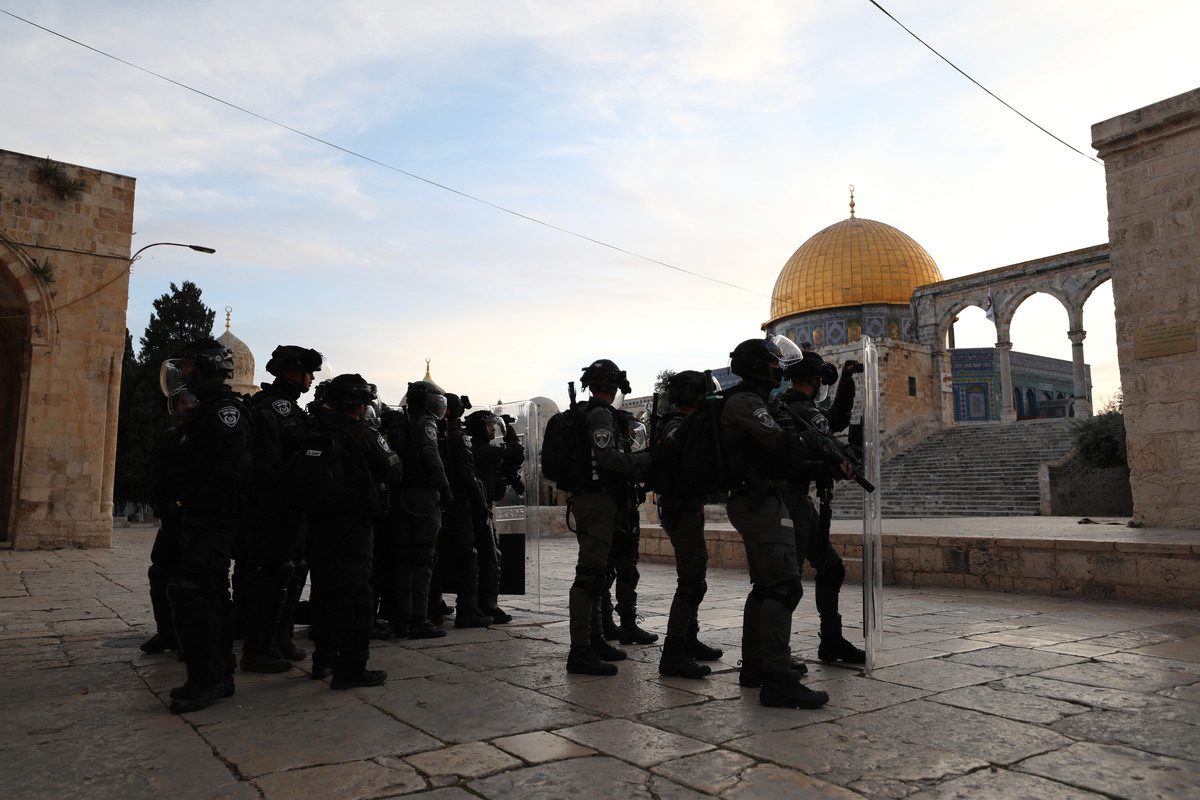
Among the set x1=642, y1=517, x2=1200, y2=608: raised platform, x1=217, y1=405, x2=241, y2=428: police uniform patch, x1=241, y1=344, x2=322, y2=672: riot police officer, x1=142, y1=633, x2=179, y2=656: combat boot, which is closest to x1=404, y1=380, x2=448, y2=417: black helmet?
x1=241, y1=344, x2=322, y2=672: riot police officer

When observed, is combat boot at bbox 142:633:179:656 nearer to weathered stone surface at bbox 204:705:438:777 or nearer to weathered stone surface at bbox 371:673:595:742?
weathered stone surface at bbox 371:673:595:742

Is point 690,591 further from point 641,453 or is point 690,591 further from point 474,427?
point 474,427

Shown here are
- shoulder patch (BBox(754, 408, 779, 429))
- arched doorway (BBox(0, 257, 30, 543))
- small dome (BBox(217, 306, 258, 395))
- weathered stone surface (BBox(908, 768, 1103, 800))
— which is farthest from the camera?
small dome (BBox(217, 306, 258, 395))

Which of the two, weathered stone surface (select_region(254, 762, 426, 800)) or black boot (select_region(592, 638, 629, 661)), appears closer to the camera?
weathered stone surface (select_region(254, 762, 426, 800))

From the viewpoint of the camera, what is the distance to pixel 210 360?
4555mm

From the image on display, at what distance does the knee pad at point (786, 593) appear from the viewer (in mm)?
4191

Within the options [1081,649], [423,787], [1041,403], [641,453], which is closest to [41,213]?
[641,453]

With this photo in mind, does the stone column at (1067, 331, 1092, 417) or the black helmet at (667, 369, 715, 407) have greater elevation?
the stone column at (1067, 331, 1092, 417)

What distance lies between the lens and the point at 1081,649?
526 centimetres

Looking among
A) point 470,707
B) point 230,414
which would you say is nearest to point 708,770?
point 470,707

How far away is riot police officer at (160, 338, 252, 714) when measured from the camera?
4105 millimetres

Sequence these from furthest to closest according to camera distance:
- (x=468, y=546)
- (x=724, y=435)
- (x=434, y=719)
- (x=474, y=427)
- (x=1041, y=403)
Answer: (x=1041, y=403) < (x=474, y=427) < (x=468, y=546) < (x=724, y=435) < (x=434, y=719)

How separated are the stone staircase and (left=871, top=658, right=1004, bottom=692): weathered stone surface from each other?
59.7 feet

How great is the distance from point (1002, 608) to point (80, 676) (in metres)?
6.82
